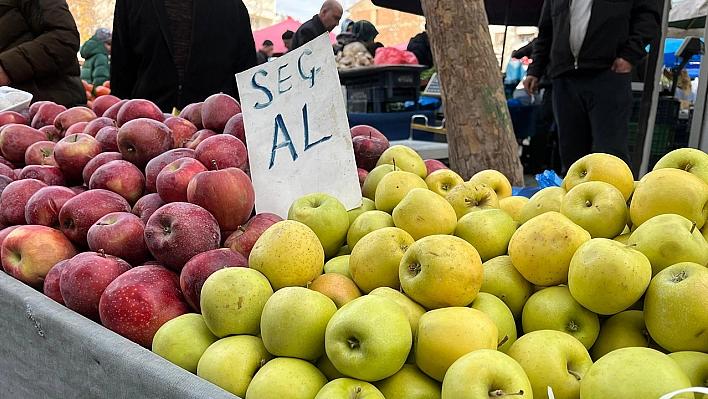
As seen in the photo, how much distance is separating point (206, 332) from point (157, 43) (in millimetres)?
3009

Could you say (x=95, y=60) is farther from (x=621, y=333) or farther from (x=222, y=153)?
(x=621, y=333)

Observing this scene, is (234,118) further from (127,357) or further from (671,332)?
(671,332)

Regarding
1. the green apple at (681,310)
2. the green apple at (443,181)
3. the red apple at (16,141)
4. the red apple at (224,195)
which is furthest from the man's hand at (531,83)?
the green apple at (681,310)

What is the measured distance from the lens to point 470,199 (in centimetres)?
156

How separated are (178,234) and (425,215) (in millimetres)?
657

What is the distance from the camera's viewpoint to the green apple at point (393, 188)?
1628 mm

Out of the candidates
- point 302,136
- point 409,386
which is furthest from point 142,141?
point 409,386

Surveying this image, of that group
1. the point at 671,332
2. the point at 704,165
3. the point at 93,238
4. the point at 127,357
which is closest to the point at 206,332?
the point at 127,357

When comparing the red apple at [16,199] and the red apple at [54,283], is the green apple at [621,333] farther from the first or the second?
the red apple at [16,199]

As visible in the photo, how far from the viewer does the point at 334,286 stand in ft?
4.12

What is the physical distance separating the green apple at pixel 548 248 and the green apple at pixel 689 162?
0.40m

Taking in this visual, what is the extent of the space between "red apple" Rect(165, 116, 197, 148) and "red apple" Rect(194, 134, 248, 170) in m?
0.29

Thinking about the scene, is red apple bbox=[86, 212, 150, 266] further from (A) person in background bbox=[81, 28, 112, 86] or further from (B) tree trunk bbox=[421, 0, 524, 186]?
(A) person in background bbox=[81, 28, 112, 86]

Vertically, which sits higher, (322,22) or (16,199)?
(322,22)
